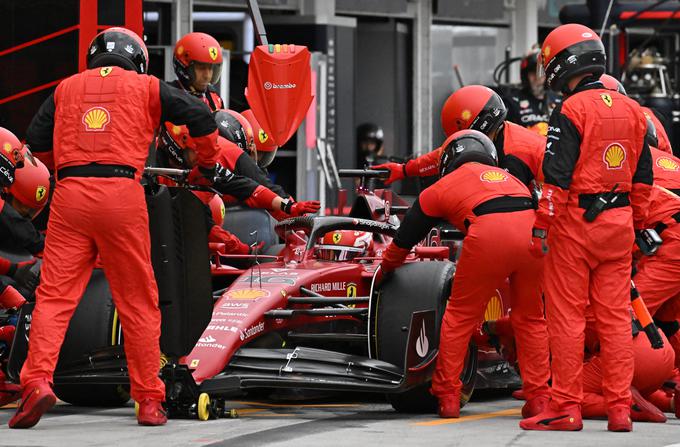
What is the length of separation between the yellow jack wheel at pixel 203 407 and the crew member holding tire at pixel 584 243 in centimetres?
164

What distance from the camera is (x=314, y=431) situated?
838cm

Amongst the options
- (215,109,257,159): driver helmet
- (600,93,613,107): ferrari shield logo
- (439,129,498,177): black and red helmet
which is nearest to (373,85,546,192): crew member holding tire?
(439,129,498,177): black and red helmet

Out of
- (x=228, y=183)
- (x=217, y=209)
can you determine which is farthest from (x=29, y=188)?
(x=228, y=183)

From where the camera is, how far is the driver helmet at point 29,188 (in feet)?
36.4

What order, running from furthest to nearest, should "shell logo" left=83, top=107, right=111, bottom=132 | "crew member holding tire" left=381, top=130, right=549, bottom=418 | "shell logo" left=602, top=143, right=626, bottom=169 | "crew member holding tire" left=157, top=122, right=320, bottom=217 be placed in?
"crew member holding tire" left=157, top=122, right=320, bottom=217 < "crew member holding tire" left=381, top=130, right=549, bottom=418 < "shell logo" left=602, top=143, right=626, bottom=169 < "shell logo" left=83, top=107, right=111, bottom=132

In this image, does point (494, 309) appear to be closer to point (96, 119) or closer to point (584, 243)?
point (584, 243)

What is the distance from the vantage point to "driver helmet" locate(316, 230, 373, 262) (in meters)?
→ 10.6

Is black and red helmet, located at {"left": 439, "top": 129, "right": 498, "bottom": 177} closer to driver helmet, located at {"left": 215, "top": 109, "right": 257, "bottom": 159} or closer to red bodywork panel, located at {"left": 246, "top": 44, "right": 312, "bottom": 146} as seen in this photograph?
driver helmet, located at {"left": 215, "top": 109, "right": 257, "bottom": 159}

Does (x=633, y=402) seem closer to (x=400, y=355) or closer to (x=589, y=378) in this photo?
(x=589, y=378)

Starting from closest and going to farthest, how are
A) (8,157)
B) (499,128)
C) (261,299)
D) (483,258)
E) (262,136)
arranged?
1. (483,258)
2. (261,299)
3. (8,157)
4. (499,128)
5. (262,136)

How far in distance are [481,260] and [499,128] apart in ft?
5.00

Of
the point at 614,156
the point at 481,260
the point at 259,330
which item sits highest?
the point at 614,156

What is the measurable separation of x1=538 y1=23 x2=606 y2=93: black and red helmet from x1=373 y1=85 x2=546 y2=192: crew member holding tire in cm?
75

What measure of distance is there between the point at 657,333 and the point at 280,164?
10.9 metres
